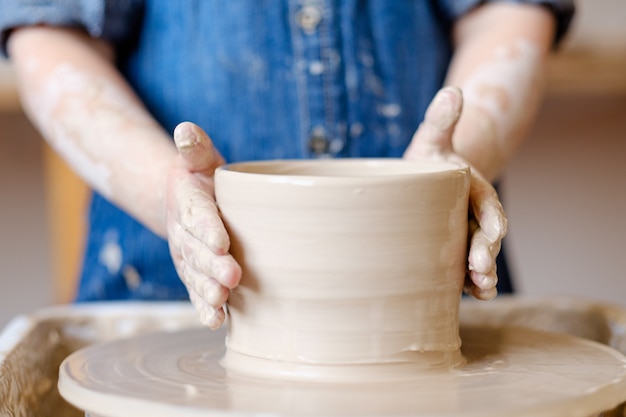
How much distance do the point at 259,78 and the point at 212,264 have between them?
0.50 meters

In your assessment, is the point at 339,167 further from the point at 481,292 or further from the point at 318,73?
the point at 318,73

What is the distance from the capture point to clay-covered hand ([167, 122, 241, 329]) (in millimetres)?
688

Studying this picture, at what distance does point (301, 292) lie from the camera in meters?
0.70

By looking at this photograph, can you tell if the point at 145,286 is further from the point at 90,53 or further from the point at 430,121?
the point at 430,121

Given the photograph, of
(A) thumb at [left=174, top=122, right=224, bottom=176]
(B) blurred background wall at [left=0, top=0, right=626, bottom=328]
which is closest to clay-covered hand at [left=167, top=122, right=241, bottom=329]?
(A) thumb at [left=174, top=122, right=224, bottom=176]

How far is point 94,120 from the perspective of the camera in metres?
0.99

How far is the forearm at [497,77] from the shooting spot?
99 centimetres

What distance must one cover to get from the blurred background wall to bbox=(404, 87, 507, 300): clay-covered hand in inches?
76.7

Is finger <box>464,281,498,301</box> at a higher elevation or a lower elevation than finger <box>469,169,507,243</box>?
lower

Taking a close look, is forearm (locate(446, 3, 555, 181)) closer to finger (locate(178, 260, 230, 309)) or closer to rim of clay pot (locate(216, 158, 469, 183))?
rim of clay pot (locate(216, 158, 469, 183))

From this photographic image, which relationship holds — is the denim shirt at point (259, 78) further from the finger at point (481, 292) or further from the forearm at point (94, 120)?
the finger at point (481, 292)

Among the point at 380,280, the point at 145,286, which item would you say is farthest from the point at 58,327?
the point at 380,280

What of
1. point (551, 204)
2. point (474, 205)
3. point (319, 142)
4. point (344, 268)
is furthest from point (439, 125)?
point (551, 204)

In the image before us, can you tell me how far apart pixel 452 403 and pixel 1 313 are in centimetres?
246
